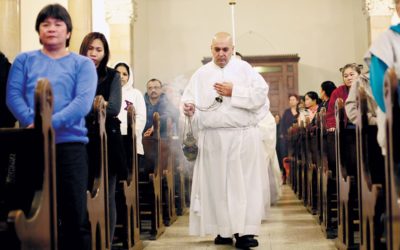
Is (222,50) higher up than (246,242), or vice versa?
(222,50)

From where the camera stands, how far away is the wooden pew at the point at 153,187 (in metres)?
7.11

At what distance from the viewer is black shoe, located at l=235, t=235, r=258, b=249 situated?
6156 mm

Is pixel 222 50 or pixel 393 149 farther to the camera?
pixel 222 50

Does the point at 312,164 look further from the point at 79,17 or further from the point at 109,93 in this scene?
the point at 109,93

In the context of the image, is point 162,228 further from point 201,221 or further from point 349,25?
point 349,25

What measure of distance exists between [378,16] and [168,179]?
9.48 metres

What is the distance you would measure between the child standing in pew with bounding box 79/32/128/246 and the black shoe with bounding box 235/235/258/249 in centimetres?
154

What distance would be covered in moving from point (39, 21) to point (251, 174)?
3.08m

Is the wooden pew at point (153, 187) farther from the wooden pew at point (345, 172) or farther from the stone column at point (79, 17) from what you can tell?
the stone column at point (79, 17)

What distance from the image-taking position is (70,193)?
148 inches

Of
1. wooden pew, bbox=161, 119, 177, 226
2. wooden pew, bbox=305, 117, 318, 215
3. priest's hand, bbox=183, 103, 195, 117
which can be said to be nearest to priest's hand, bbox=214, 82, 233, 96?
priest's hand, bbox=183, 103, 195, 117

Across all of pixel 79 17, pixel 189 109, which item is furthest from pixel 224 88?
pixel 79 17

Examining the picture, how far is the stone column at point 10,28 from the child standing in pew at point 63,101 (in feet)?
8.88

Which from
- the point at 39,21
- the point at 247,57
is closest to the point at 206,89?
the point at 39,21
